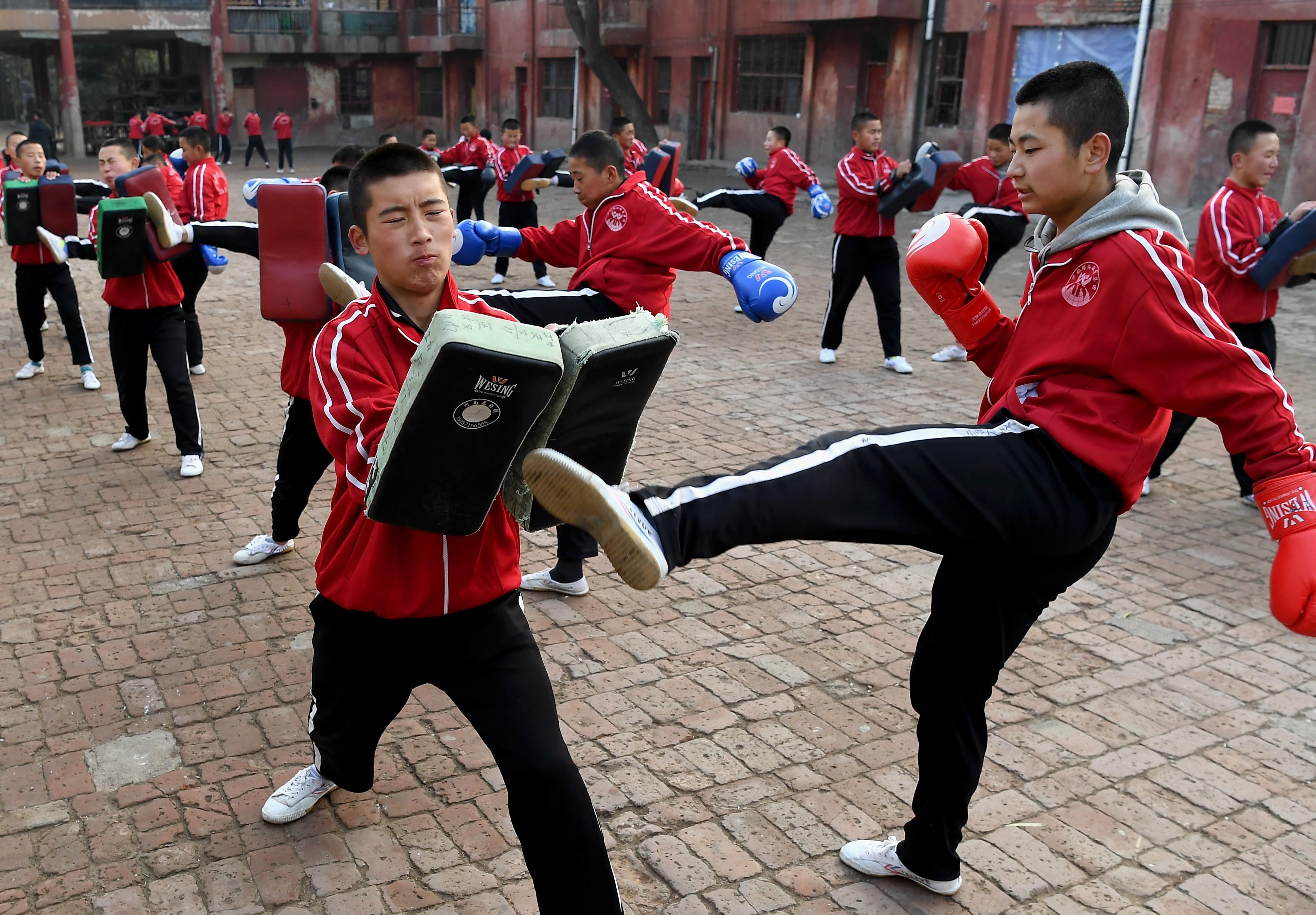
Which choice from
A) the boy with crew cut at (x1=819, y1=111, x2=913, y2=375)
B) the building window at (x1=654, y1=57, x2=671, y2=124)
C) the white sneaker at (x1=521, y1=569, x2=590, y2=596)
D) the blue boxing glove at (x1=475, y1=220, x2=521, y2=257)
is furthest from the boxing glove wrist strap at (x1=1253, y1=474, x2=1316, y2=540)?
the building window at (x1=654, y1=57, x2=671, y2=124)

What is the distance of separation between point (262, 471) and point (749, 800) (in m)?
4.12

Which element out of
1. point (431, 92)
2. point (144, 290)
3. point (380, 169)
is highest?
point (431, 92)

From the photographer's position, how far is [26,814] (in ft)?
10.9

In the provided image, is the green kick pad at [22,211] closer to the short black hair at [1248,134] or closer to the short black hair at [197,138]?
the short black hair at [197,138]

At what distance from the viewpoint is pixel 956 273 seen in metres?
3.04

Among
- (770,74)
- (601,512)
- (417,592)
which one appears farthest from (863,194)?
(770,74)

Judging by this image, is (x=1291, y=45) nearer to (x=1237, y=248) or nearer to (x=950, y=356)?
(x=950, y=356)

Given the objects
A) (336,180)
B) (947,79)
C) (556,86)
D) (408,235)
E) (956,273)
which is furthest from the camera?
(556,86)

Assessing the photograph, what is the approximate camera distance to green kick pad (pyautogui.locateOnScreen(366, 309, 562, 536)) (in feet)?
6.96

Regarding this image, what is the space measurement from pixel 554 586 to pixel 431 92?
3672 cm

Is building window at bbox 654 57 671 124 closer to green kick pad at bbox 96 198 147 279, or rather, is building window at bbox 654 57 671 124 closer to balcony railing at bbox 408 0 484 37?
balcony railing at bbox 408 0 484 37

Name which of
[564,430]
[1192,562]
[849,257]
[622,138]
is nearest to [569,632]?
[564,430]

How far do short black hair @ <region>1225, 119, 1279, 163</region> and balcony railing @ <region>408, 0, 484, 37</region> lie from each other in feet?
104

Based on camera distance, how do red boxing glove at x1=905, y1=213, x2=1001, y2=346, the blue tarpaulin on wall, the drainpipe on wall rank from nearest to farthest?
1. red boxing glove at x1=905, y1=213, x2=1001, y2=346
2. the drainpipe on wall
3. the blue tarpaulin on wall
